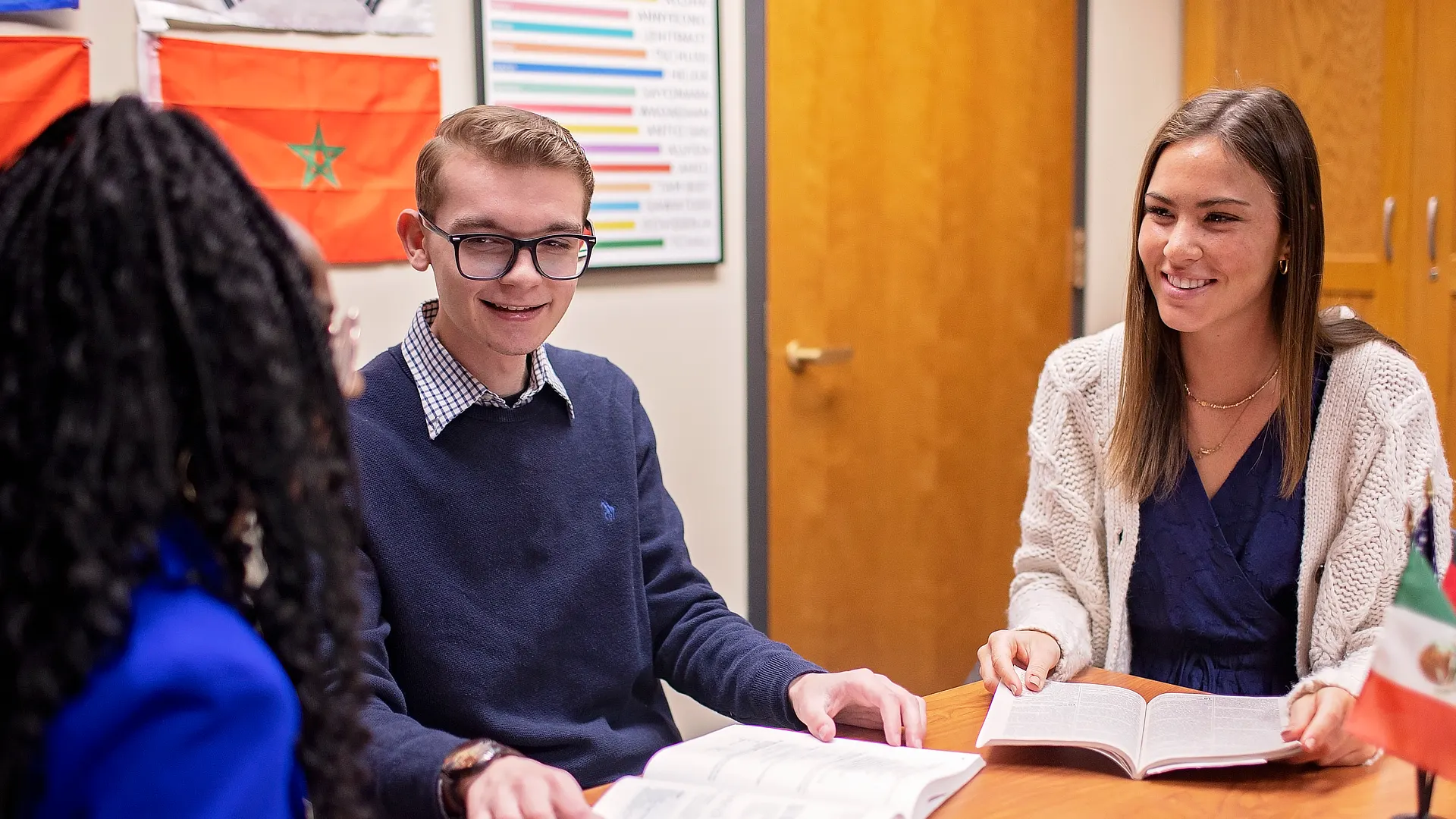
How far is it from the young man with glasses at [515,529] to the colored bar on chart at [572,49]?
1.01 metres

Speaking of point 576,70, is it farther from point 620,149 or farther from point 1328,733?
point 1328,733

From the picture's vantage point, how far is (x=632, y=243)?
2.67 meters

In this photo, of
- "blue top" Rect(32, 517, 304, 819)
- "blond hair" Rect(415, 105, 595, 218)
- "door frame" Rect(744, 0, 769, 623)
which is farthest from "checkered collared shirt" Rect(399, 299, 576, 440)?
"door frame" Rect(744, 0, 769, 623)

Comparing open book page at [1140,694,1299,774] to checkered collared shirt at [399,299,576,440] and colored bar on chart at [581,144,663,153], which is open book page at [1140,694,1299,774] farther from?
colored bar on chart at [581,144,663,153]

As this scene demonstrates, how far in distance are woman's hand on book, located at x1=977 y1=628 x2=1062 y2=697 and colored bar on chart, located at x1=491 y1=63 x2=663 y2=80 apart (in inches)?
59.2

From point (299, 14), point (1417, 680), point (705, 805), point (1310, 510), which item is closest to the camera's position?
point (1417, 680)


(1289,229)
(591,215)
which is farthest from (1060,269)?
(1289,229)

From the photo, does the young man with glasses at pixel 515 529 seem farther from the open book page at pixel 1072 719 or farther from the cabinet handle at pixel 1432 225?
the cabinet handle at pixel 1432 225

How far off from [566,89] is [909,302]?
1020mm

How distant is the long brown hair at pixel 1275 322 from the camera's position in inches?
66.1

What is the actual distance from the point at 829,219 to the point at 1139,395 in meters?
1.30

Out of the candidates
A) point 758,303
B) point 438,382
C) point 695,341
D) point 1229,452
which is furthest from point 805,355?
point 438,382

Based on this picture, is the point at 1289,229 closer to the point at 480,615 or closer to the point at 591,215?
the point at 480,615

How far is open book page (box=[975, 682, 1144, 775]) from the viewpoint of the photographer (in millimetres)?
1266
